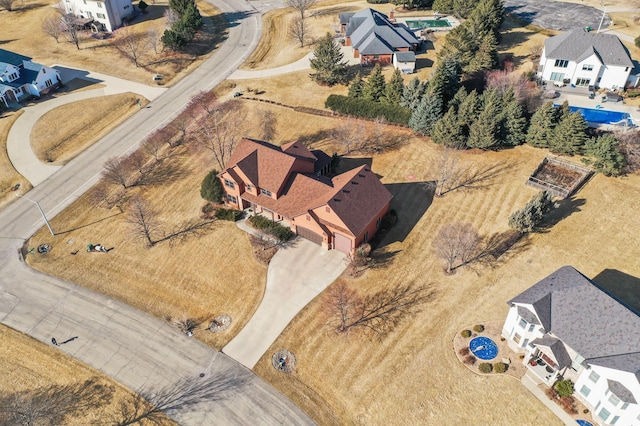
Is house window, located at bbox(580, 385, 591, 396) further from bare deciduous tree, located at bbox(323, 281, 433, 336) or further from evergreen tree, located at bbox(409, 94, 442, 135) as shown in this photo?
evergreen tree, located at bbox(409, 94, 442, 135)

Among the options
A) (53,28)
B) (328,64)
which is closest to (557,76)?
(328,64)

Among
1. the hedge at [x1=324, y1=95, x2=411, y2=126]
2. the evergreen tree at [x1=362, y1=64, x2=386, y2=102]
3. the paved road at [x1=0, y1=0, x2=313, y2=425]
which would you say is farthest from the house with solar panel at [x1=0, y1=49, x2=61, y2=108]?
the evergreen tree at [x1=362, y1=64, x2=386, y2=102]

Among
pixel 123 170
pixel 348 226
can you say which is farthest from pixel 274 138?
pixel 348 226

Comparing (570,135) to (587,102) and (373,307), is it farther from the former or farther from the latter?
(373,307)

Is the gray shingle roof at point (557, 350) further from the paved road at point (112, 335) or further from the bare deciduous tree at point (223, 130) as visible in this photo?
the bare deciduous tree at point (223, 130)

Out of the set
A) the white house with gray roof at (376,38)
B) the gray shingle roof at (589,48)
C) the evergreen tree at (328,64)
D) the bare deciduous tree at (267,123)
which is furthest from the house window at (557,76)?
the bare deciduous tree at (267,123)
